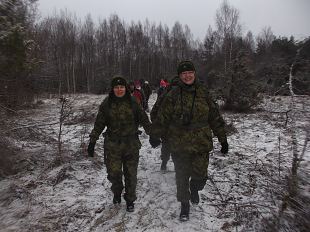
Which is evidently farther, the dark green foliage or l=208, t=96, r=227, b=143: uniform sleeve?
the dark green foliage

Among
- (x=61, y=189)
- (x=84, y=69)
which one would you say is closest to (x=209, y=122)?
(x=61, y=189)

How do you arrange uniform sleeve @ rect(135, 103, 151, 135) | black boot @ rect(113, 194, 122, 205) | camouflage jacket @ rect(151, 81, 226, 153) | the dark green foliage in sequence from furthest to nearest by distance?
1. the dark green foliage
2. black boot @ rect(113, 194, 122, 205)
3. uniform sleeve @ rect(135, 103, 151, 135)
4. camouflage jacket @ rect(151, 81, 226, 153)

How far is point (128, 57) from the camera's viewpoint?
5306 centimetres

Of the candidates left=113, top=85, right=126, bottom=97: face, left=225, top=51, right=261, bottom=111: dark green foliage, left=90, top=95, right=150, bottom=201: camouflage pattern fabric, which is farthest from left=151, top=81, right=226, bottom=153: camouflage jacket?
left=225, top=51, right=261, bottom=111: dark green foliage

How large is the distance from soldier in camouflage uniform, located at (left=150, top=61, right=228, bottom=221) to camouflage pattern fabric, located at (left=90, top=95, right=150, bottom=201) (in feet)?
1.15

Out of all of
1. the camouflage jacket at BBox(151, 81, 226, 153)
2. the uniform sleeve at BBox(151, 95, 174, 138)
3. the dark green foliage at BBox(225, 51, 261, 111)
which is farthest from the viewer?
the dark green foliage at BBox(225, 51, 261, 111)

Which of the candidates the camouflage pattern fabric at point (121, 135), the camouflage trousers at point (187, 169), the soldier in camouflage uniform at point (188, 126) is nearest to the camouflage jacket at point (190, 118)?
the soldier in camouflage uniform at point (188, 126)

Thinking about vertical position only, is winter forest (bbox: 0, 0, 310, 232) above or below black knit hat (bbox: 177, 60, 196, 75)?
below

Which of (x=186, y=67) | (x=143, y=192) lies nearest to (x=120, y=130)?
(x=186, y=67)

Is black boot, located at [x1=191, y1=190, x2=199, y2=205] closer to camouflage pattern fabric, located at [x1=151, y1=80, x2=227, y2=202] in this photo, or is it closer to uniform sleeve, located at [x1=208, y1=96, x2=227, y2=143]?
camouflage pattern fabric, located at [x1=151, y1=80, x2=227, y2=202]

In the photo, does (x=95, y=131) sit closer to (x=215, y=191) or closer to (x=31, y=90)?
(x=215, y=191)

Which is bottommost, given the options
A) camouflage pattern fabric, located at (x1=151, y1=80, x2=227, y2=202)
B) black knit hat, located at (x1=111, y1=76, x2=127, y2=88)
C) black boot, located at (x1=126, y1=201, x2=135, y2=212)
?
black boot, located at (x1=126, y1=201, x2=135, y2=212)

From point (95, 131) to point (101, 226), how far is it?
126 centimetres

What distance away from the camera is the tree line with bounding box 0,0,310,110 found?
5664 millimetres
